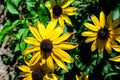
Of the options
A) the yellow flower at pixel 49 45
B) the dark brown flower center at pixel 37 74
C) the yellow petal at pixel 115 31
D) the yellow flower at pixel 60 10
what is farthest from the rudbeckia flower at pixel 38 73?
the yellow petal at pixel 115 31

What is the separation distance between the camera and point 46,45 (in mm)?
1695

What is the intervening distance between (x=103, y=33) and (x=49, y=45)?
0.28 metres

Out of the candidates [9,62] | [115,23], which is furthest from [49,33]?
[9,62]

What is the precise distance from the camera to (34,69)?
187 centimetres

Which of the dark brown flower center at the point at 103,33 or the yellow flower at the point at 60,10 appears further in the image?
the yellow flower at the point at 60,10

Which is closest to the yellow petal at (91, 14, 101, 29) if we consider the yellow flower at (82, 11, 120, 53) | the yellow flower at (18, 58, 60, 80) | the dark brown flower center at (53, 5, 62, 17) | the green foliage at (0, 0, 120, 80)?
the yellow flower at (82, 11, 120, 53)

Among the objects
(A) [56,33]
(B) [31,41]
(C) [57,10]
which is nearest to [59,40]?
(A) [56,33]

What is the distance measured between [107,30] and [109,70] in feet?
0.83

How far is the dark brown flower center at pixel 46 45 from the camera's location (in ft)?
5.59

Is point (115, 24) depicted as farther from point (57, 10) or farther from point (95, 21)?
point (57, 10)

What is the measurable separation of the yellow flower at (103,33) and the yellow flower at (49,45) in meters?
0.14

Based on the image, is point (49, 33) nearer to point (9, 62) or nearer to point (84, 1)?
point (84, 1)

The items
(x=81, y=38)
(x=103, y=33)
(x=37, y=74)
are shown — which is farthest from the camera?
(x=81, y=38)

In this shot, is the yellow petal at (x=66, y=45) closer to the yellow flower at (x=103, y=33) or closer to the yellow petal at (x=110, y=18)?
the yellow flower at (x=103, y=33)
